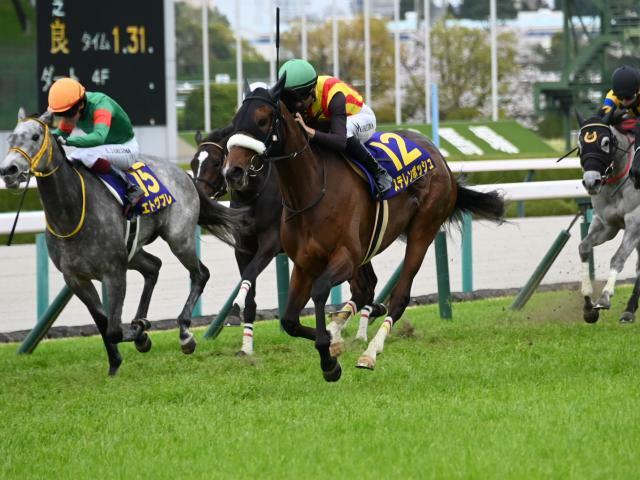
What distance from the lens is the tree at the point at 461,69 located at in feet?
136


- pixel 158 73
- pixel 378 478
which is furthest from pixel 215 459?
pixel 158 73

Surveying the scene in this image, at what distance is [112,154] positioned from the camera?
7.82 metres

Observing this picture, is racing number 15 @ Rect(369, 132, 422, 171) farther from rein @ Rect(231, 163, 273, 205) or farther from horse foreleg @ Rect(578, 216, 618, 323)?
horse foreleg @ Rect(578, 216, 618, 323)

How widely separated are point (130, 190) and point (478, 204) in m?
2.26

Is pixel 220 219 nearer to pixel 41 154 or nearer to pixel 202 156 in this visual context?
pixel 202 156

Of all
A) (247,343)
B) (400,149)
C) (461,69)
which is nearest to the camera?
(400,149)

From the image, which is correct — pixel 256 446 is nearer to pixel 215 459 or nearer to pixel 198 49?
pixel 215 459

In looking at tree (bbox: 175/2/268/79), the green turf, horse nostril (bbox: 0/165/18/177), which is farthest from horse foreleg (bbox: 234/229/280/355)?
tree (bbox: 175/2/268/79)

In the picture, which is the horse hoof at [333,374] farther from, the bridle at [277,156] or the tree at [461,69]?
the tree at [461,69]

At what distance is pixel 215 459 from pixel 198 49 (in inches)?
1878

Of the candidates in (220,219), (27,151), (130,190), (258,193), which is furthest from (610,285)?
(27,151)

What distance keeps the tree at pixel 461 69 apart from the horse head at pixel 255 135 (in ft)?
116

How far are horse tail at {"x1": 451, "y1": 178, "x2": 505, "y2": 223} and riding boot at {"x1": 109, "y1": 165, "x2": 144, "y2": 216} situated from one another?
1994mm

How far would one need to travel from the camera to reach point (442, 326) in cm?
885
